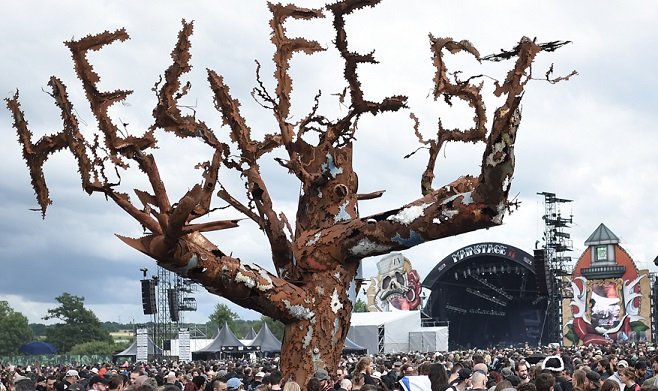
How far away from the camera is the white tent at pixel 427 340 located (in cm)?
4572

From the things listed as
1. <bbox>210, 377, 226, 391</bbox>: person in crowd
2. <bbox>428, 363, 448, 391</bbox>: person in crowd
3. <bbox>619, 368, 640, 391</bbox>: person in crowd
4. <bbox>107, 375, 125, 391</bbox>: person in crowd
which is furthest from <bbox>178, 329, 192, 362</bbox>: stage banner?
<bbox>428, 363, 448, 391</bbox>: person in crowd

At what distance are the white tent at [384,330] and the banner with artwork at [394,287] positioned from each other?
31.2 ft

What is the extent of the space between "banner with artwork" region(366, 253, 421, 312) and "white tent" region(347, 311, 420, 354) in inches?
375

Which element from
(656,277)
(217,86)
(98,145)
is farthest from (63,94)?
(656,277)

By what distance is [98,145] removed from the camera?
7512mm

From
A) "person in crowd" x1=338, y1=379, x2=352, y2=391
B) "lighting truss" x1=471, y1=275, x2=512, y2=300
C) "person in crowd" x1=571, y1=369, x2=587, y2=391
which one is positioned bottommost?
"person in crowd" x1=338, y1=379, x2=352, y2=391

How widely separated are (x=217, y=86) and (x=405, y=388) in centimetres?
353

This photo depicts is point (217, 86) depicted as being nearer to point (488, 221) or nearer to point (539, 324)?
point (488, 221)

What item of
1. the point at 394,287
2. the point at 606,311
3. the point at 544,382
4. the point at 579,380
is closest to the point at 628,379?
the point at 579,380

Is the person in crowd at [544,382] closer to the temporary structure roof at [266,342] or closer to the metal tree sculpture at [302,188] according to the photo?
the metal tree sculpture at [302,188]

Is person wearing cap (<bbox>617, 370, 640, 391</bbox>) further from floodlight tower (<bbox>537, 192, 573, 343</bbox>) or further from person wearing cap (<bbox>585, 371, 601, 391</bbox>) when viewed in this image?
floodlight tower (<bbox>537, 192, 573, 343</bbox>)

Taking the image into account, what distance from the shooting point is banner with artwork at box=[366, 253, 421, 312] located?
5797cm

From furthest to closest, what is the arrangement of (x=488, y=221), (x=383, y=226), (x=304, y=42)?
1. (x=304, y=42)
2. (x=383, y=226)
3. (x=488, y=221)

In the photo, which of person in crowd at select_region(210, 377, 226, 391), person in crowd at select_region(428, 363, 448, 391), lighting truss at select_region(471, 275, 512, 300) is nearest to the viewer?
person in crowd at select_region(428, 363, 448, 391)
